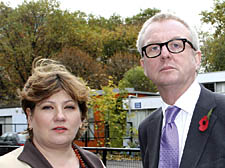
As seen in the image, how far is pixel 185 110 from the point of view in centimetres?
278

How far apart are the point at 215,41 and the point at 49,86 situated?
118 feet

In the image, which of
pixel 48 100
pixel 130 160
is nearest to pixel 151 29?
pixel 48 100

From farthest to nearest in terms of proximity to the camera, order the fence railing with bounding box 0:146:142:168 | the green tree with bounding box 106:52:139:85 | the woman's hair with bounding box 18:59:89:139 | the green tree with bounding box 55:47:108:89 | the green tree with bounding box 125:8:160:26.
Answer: the green tree with bounding box 125:8:160:26
the green tree with bounding box 106:52:139:85
the green tree with bounding box 55:47:108:89
the fence railing with bounding box 0:146:142:168
the woman's hair with bounding box 18:59:89:139

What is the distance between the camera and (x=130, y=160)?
16.7 feet

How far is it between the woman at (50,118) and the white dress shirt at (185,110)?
89cm

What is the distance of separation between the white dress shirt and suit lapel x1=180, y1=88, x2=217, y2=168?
0.16 ft

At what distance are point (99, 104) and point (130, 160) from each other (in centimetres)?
1125

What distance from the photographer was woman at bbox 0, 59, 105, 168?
299 cm

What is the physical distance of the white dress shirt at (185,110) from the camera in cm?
277

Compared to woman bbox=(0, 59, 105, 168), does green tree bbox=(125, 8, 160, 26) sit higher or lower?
higher

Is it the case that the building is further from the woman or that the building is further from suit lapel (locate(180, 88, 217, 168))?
suit lapel (locate(180, 88, 217, 168))

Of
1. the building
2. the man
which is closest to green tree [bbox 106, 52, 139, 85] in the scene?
the building

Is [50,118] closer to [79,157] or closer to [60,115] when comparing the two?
[60,115]

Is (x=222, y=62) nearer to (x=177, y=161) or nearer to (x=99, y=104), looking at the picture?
(x=99, y=104)
